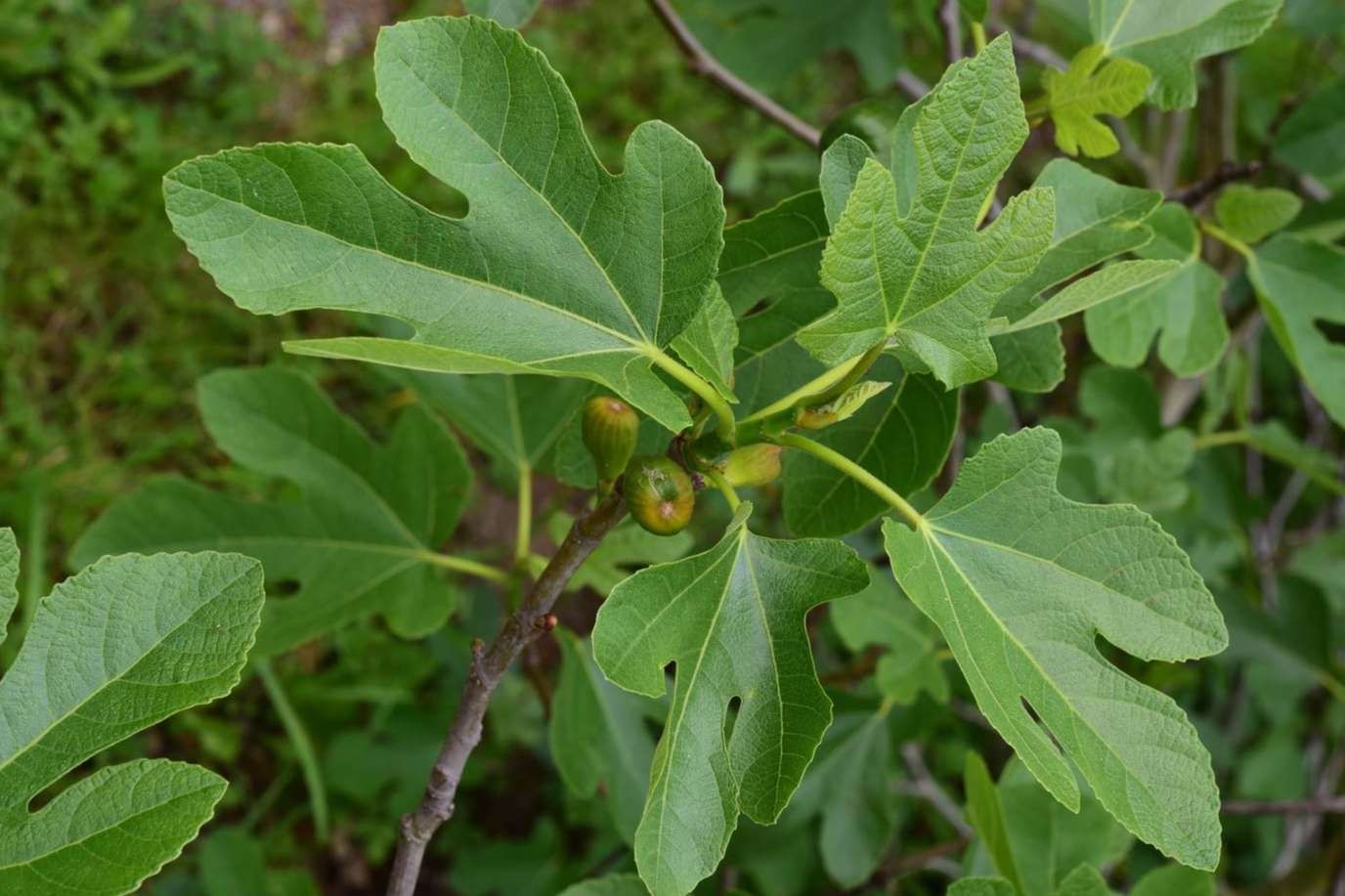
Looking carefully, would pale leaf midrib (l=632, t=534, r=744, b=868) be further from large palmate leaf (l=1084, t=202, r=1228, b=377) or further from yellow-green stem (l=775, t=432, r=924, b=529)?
large palmate leaf (l=1084, t=202, r=1228, b=377)

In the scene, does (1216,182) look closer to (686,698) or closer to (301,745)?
(686,698)

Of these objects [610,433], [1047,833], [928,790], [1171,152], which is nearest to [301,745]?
[928,790]

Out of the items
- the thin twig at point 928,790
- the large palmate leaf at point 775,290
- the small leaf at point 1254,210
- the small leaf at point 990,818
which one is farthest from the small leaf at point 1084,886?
the thin twig at point 928,790

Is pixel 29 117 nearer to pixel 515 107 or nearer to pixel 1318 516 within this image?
pixel 515 107

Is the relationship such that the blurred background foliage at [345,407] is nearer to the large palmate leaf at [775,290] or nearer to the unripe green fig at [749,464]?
the large palmate leaf at [775,290]

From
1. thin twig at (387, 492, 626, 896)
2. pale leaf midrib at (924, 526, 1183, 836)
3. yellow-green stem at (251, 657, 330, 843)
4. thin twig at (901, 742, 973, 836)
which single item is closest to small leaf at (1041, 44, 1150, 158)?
pale leaf midrib at (924, 526, 1183, 836)

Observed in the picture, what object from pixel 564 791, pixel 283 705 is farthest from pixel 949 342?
pixel 564 791
